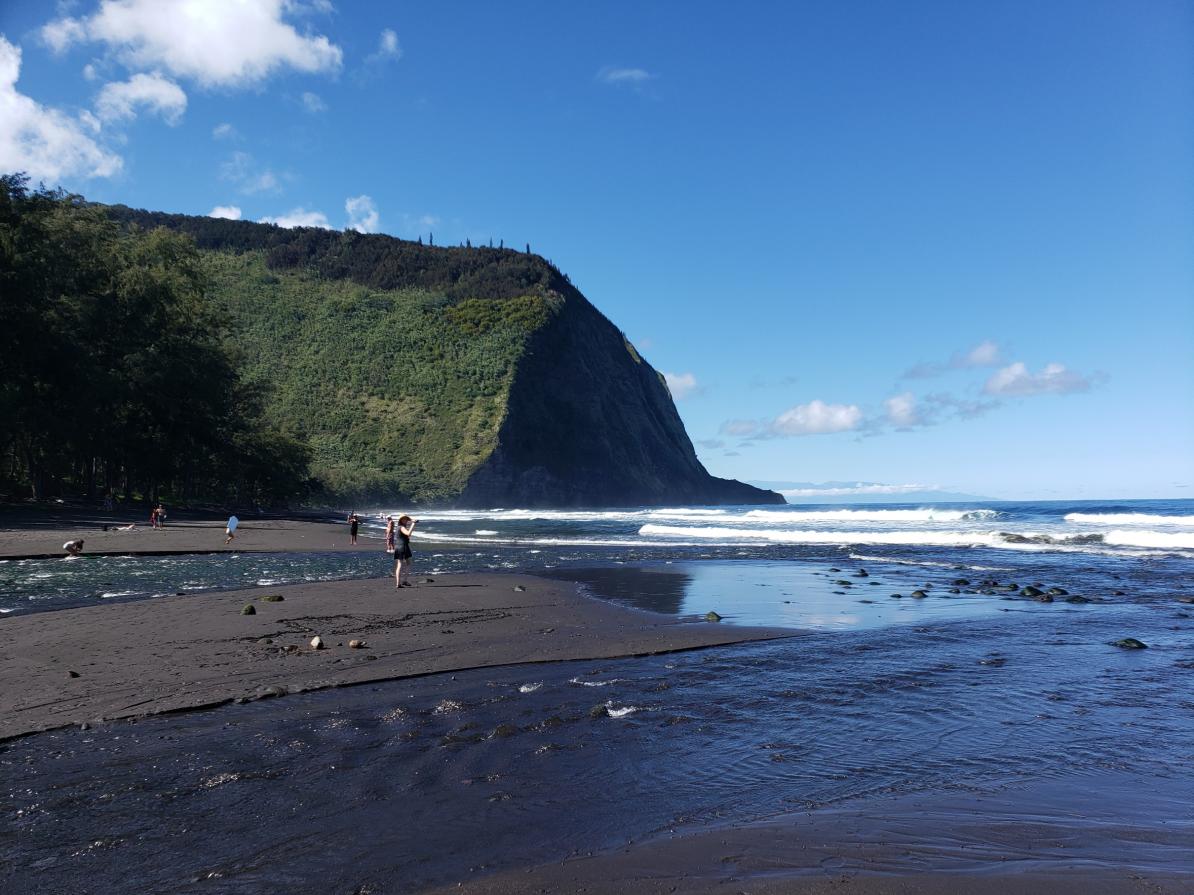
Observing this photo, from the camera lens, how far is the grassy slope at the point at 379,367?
94188 mm

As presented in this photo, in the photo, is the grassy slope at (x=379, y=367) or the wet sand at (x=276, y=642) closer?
the wet sand at (x=276, y=642)

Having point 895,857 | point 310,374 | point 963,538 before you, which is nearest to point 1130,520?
point 963,538

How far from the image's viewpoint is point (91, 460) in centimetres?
4397

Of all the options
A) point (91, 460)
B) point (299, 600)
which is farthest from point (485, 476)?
Answer: point (299, 600)

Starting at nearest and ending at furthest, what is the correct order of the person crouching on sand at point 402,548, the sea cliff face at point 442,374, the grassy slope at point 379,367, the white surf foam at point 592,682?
the white surf foam at point 592,682 < the person crouching on sand at point 402,548 < the grassy slope at point 379,367 < the sea cliff face at point 442,374

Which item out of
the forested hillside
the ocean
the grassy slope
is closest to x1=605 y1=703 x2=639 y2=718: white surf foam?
the ocean

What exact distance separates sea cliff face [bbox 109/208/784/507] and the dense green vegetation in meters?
0.39

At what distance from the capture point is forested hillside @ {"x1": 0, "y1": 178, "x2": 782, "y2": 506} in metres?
41.1

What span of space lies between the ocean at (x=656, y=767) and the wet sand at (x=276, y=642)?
0.62 meters

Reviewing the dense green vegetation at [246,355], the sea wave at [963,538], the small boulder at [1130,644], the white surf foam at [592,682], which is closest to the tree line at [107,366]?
the dense green vegetation at [246,355]

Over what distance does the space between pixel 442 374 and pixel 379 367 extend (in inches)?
379

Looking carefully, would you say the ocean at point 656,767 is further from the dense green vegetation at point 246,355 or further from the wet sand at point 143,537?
the dense green vegetation at point 246,355

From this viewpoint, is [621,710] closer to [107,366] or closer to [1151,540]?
[1151,540]

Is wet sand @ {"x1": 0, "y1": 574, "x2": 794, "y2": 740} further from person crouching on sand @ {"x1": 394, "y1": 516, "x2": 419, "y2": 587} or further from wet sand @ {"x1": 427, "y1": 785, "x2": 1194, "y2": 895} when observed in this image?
wet sand @ {"x1": 427, "y1": 785, "x2": 1194, "y2": 895}
